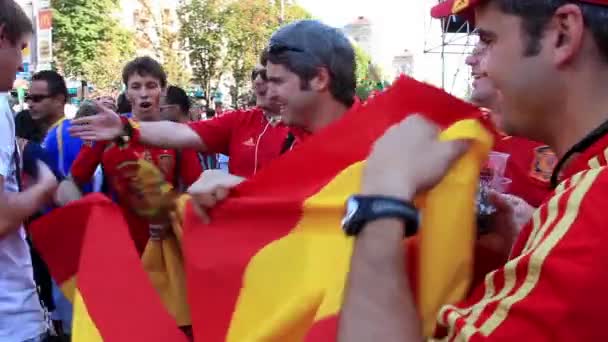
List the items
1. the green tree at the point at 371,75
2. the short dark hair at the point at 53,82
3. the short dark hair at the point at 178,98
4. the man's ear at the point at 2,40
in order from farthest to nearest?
the short dark hair at the point at 178,98
the short dark hair at the point at 53,82
the green tree at the point at 371,75
the man's ear at the point at 2,40

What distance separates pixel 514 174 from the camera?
2.48 m

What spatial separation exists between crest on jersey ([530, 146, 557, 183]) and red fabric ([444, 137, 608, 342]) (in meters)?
1.31

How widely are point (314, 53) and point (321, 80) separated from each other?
0.13 meters

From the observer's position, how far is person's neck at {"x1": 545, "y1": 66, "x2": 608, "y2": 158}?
131 centimetres

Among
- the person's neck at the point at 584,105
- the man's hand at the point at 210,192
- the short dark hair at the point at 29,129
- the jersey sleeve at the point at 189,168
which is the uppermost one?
the person's neck at the point at 584,105

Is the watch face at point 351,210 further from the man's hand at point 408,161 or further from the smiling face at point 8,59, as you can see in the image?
the smiling face at point 8,59

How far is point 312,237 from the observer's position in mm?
1799

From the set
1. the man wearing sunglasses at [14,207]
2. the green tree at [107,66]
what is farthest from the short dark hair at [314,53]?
the green tree at [107,66]

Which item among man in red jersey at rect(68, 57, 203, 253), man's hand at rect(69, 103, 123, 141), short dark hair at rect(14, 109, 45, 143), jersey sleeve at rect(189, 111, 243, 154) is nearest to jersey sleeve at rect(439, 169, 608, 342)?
man in red jersey at rect(68, 57, 203, 253)

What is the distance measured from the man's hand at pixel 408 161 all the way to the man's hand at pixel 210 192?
854 mm

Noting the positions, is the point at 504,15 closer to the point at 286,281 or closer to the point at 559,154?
the point at 559,154

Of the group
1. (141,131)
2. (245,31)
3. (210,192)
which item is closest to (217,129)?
(141,131)

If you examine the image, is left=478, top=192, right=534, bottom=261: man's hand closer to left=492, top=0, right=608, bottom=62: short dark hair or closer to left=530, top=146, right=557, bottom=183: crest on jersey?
left=492, top=0, right=608, bottom=62: short dark hair

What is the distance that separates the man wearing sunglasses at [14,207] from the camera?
258 centimetres
